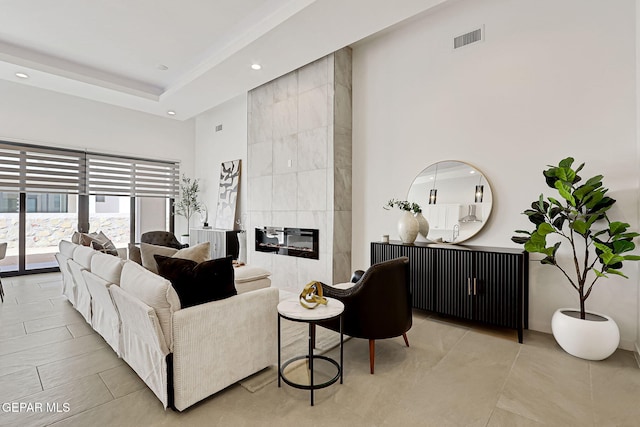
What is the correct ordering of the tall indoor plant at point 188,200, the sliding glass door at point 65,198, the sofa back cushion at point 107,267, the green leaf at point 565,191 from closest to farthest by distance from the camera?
the sofa back cushion at point 107,267, the green leaf at point 565,191, the sliding glass door at point 65,198, the tall indoor plant at point 188,200

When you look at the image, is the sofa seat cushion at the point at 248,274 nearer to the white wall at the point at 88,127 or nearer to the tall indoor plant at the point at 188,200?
the tall indoor plant at the point at 188,200

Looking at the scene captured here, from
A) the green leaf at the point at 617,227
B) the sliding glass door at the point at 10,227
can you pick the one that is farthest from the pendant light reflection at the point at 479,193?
the sliding glass door at the point at 10,227

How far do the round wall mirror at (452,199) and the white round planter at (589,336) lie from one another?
1.26m

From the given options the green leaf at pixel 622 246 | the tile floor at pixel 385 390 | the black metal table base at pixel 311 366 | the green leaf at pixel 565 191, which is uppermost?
the green leaf at pixel 565 191

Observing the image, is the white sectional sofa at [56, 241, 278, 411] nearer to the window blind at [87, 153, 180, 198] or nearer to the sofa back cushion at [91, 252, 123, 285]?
the sofa back cushion at [91, 252, 123, 285]

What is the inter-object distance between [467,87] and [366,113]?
4.71ft

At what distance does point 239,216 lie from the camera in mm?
6688

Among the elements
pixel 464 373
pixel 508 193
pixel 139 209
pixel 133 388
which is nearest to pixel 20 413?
pixel 133 388

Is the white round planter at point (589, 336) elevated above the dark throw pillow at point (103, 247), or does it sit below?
below

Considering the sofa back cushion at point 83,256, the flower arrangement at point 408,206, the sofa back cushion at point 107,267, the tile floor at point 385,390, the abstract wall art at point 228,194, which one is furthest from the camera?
the abstract wall art at point 228,194

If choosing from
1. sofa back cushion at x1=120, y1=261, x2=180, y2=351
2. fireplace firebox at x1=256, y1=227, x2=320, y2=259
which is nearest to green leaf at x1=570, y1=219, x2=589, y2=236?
fireplace firebox at x1=256, y1=227, x2=320, y2=259

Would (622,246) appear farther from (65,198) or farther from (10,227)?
(10,227)

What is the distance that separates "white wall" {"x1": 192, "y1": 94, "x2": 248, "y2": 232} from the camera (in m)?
6.68

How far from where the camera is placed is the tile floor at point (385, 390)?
196cm
